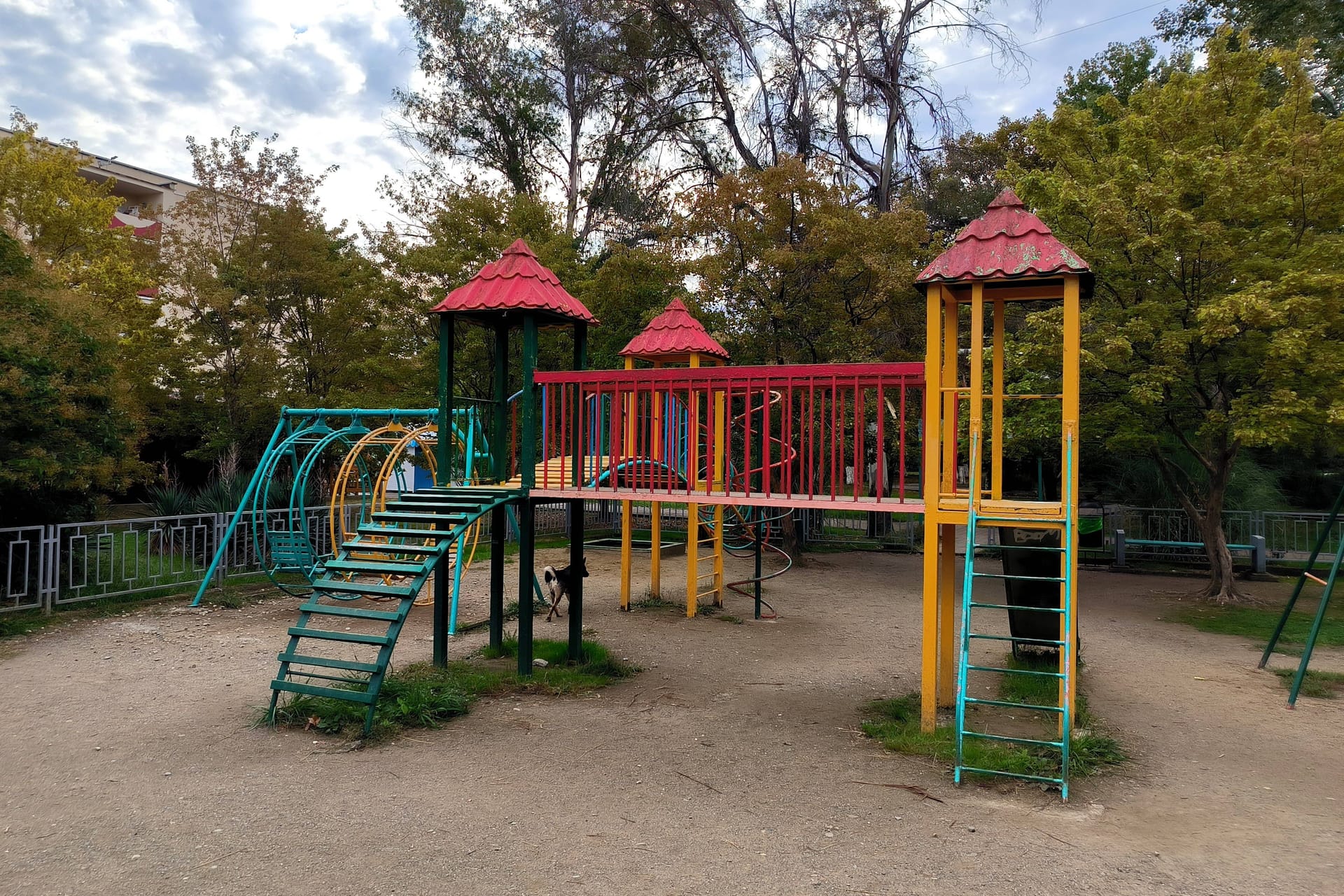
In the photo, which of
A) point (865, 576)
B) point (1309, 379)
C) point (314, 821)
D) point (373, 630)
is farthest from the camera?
point (865, 576)

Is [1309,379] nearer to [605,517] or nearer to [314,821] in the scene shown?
[314,821]

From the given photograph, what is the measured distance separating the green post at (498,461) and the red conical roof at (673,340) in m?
2.64

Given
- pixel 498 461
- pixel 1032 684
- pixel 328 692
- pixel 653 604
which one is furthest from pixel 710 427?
pixel 653 604

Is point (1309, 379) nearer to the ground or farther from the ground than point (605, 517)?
farther from the ground

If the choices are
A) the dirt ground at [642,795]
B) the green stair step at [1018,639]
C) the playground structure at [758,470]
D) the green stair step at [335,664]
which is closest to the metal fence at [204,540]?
the dirt ground at [642,795]

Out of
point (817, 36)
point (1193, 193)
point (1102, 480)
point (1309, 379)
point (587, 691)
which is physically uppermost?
point (817, 36)

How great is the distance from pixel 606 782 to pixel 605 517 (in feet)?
53.9

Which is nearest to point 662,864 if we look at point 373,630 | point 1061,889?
point 1061,889

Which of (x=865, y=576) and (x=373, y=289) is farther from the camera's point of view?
(x=373, y=289)

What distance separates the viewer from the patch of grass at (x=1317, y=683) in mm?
7227

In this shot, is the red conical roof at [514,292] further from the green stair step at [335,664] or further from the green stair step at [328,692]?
the green stair step at [328,692]

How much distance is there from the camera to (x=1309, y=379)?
10.2 metres

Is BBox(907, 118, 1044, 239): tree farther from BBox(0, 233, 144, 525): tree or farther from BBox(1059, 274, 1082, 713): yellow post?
BBox(0, 233, 144, 525): tree

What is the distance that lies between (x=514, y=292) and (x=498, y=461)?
1.79 meters
